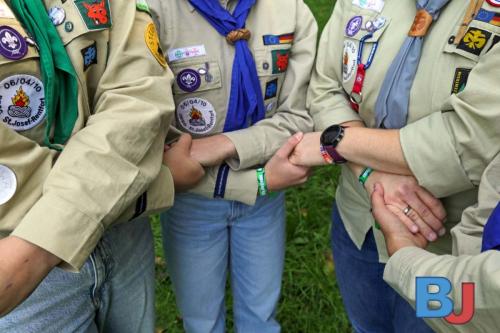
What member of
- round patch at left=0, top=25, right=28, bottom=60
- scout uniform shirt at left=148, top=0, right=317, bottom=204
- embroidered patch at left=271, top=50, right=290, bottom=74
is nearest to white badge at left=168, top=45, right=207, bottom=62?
scout uniform shirt at left=148, top=0, right=317, bottom=204

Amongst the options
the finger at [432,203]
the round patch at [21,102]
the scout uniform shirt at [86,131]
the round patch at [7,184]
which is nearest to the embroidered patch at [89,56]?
the scout uniform shirt at [86,131]

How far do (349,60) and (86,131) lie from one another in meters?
0.82

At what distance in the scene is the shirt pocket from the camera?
1761 mm

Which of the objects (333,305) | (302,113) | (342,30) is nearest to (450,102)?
(342,30)

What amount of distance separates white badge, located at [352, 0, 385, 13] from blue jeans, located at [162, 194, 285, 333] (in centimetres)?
78

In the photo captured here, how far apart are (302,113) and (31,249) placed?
104 cm

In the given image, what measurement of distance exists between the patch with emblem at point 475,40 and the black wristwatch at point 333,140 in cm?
42

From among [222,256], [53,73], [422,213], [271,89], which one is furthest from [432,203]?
[53,73]

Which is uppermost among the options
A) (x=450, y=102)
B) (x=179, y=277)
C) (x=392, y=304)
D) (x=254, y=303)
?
(x=450, y=102)

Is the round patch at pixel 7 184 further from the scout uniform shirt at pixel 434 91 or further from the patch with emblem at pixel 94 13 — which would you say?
the scout uniform shirt at pixel 434 91

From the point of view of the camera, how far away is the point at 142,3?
1.38 m

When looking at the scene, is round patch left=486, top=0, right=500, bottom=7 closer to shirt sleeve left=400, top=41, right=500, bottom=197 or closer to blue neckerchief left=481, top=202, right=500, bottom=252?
shirt sleeve left=400, top=41, right=500, bottom=197

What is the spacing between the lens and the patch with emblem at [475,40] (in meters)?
1.27

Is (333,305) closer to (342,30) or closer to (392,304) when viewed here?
(392,304)
